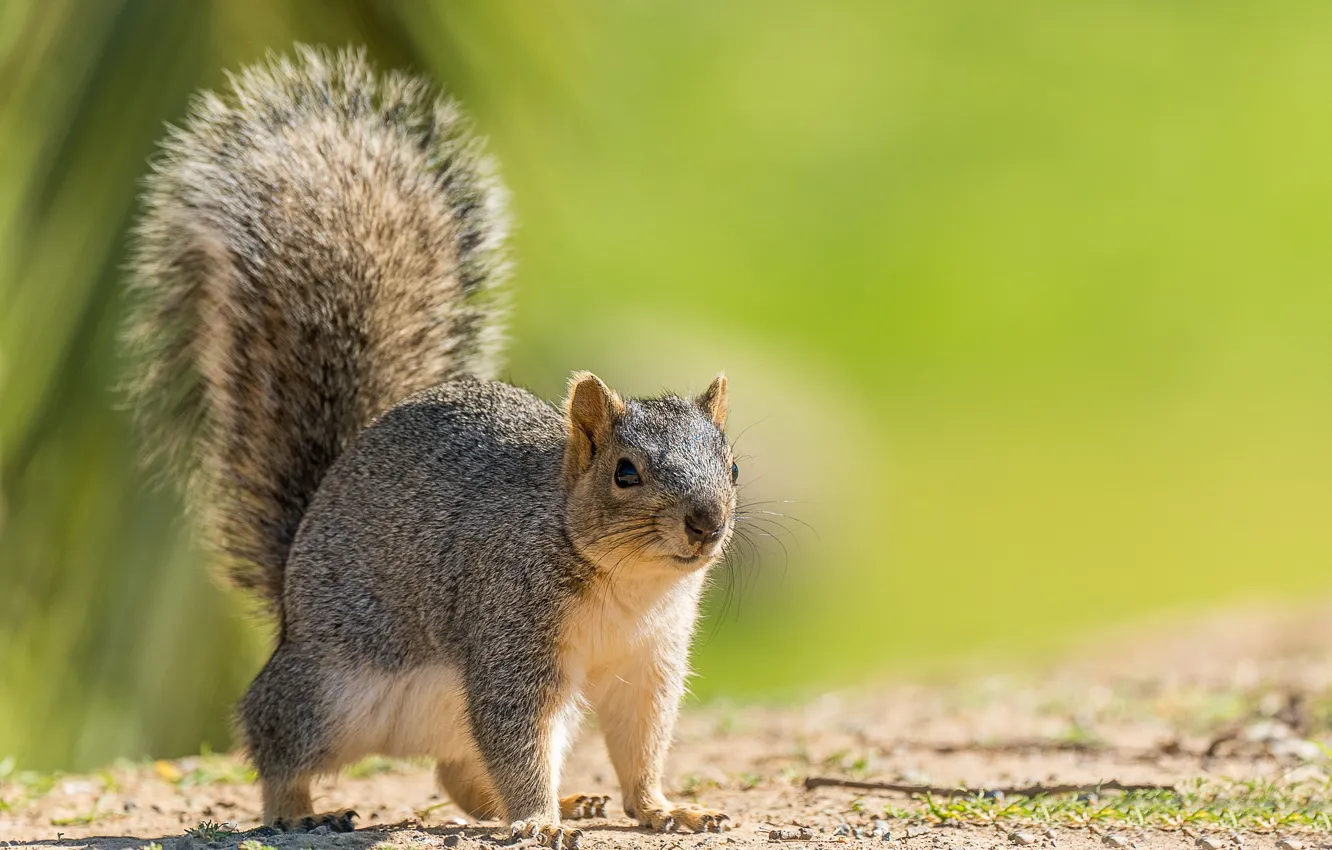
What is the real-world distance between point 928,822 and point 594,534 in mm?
1034

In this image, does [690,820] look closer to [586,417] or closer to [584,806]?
[584,806]

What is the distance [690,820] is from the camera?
12.3ft

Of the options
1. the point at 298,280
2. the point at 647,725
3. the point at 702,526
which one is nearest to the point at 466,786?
the point at 647,725

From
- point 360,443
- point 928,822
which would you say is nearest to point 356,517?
point 360,443

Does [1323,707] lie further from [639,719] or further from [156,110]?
[156,110]

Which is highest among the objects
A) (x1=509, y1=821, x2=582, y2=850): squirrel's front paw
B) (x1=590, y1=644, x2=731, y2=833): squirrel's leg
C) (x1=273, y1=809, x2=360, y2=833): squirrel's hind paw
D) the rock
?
the rock

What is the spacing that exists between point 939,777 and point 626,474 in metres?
1.47

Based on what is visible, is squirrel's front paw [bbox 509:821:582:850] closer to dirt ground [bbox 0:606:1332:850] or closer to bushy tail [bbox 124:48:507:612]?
dirt ground [bbox 0:606:1332:850]

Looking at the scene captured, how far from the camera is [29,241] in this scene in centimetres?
516

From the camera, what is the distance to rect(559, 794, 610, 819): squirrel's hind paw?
13.4 feet

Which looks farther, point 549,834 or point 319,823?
point 319,823

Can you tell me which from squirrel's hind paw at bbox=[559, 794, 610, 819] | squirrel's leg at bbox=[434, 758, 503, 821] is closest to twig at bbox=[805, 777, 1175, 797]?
squirrel's hind paw at bbox=[559, 794, 610, 819]

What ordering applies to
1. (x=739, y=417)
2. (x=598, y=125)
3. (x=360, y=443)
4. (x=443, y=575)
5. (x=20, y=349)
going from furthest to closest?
(x=739, y=417) → (x=598, y=125) → (x=20, y=349) → (x=360, y=443) → (x=443, y=575)

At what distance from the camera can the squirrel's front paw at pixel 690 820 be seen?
147 inches
